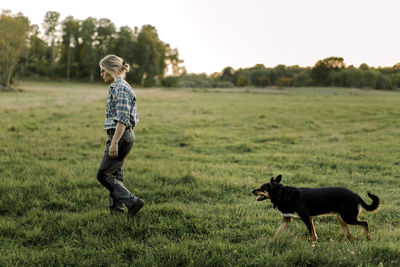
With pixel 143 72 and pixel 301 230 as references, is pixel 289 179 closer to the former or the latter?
pixel 301 230

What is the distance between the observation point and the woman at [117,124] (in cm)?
457

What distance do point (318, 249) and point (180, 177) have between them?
4060mm

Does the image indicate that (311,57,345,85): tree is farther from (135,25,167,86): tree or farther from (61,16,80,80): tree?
(61,16,80,80): tree

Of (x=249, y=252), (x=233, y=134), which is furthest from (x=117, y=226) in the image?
(x=233, y=134)

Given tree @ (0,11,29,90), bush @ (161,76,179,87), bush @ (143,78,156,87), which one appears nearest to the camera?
tree @ (0,11,29,90)

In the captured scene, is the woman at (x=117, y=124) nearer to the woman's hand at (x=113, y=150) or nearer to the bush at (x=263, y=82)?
the woman's hand at (x=113, y=150)

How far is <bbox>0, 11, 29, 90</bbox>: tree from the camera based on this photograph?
46156 millimetres

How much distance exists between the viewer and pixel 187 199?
20.5 feet

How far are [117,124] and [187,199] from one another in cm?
252

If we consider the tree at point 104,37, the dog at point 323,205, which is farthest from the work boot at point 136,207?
the tree at point 104,37

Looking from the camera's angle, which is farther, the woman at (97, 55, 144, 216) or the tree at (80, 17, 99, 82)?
the tree at (80, 17, 99, 82)

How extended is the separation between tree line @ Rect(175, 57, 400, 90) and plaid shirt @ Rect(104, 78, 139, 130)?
8.04 metres

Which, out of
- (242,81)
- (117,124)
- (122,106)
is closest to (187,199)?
(117,124)

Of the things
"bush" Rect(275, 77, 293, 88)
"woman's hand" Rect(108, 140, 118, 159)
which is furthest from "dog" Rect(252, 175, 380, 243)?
"bush" Rect(275, 77, 293, 88)
